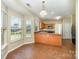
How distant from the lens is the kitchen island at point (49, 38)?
27.1 ft

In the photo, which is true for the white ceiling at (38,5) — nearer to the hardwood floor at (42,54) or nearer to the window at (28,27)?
the window at (28,27)

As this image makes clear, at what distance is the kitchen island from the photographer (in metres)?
8.25

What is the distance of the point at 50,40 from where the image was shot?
8.80 meters

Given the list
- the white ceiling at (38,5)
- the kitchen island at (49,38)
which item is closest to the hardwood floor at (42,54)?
the kitchen island at (49,38)

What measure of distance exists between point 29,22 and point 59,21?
635 centimetres

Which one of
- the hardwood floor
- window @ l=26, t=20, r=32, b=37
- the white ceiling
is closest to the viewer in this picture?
the hardwood floor

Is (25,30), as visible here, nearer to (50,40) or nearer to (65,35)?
(50,40)

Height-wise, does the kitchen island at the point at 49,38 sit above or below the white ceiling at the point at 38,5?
below

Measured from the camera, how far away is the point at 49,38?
8.87 meters

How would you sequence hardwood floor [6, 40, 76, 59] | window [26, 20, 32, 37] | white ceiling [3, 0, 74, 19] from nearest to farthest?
hardwood floor [6, 40, 76, 59]
white ceiling [3, 0, 74, 19]
window [26, 20, 32, 37]

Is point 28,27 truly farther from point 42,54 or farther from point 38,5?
point 42,54

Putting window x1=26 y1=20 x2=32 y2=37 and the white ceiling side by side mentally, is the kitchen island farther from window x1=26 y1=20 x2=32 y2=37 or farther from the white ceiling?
the white ceiling

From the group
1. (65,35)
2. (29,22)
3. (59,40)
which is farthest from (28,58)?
(65,35)

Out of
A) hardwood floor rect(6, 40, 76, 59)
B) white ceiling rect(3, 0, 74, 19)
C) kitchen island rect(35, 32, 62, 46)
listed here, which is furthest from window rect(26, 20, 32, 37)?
hardwood floor rect(6, 40, 76, 59)
